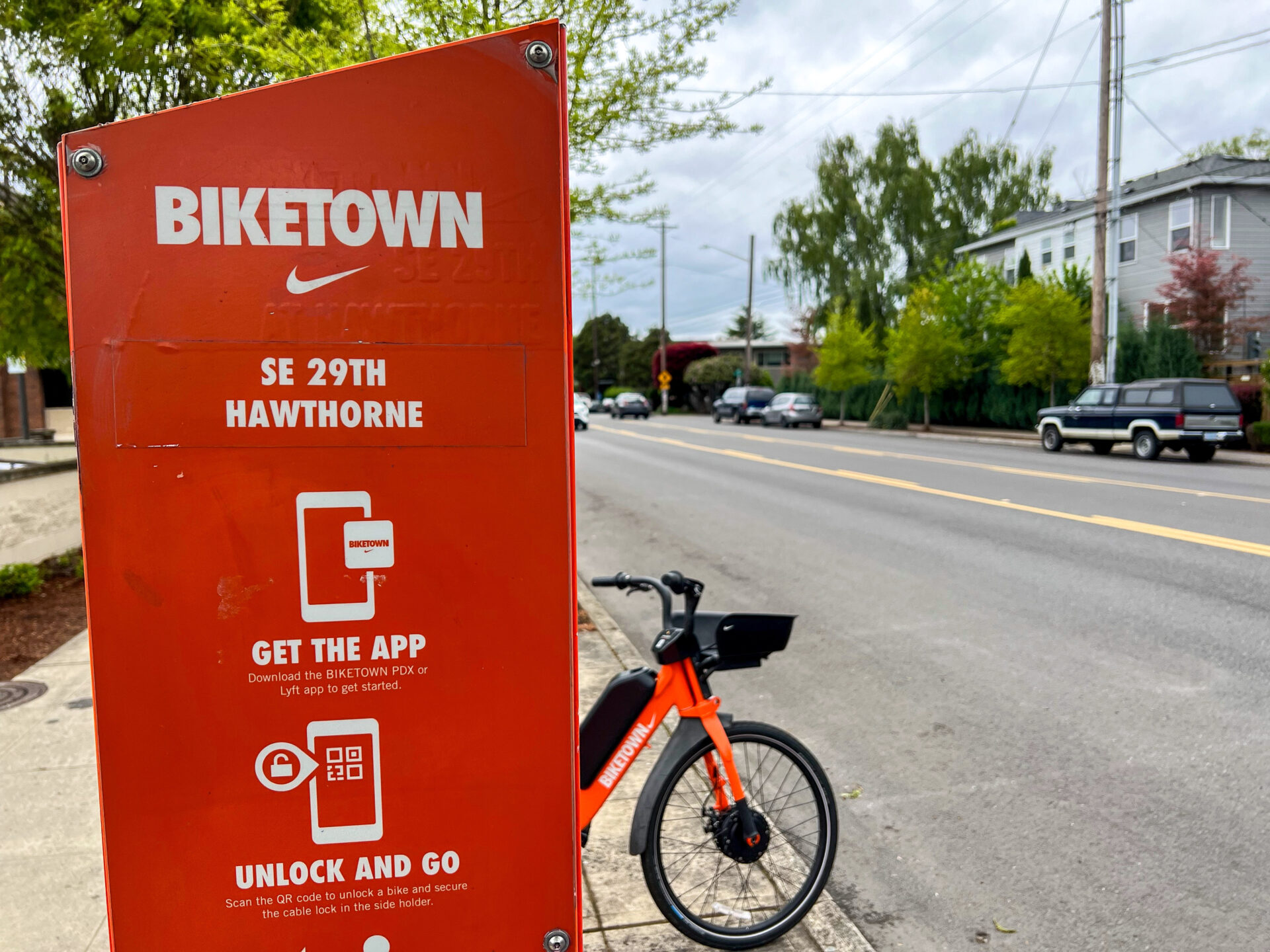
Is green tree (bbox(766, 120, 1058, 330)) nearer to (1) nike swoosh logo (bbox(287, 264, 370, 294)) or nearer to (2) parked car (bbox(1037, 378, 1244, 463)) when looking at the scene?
(2) parked car (bbox(1037, 378, 1244, 463))

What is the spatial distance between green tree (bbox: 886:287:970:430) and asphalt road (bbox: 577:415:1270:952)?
20.0 metres

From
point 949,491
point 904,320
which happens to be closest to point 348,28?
point 949,491

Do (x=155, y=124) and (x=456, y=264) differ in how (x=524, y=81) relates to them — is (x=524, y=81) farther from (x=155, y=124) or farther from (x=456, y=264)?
(x=155, y=124)

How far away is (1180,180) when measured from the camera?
30484 mm

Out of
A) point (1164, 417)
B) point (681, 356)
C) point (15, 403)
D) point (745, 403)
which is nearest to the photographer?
point (1164, 417)

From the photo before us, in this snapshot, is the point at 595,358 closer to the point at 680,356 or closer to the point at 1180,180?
the point at 680,356

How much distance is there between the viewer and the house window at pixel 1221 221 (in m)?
30.3

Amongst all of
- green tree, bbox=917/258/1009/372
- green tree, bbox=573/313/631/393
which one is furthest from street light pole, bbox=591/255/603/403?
green tree, bbox=917/258/1009/372

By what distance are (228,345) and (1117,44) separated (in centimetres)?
2854

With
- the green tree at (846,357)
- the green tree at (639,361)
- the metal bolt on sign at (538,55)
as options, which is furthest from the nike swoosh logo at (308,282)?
the green tree at (639,361)

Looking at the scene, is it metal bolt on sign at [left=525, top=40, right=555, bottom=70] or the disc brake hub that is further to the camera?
the disc brake hub

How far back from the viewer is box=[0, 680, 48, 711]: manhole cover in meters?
A: 5.48

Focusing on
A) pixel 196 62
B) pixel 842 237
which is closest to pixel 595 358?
pixel 842 237

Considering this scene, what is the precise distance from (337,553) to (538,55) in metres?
1.10
